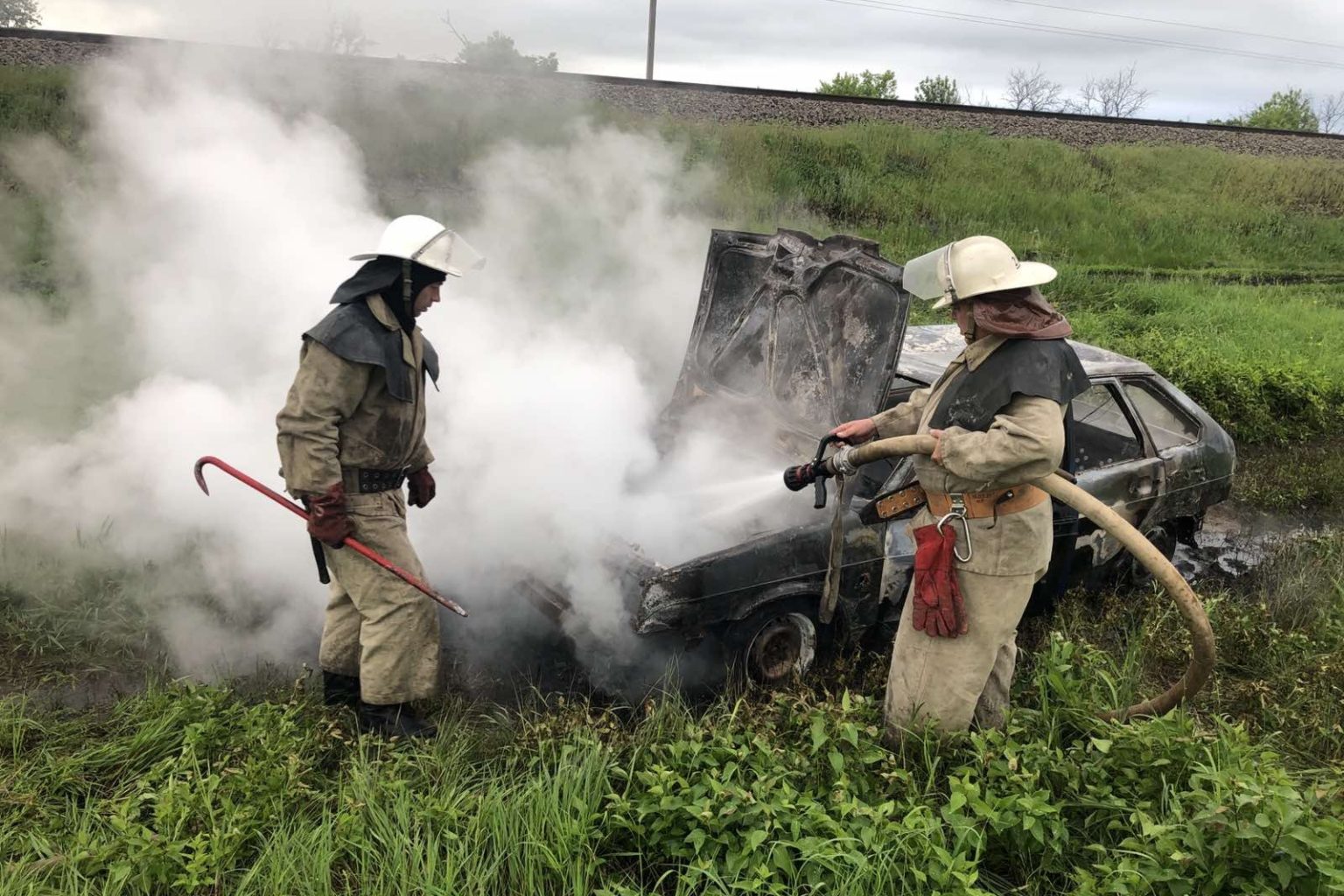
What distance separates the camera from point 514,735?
3098mm

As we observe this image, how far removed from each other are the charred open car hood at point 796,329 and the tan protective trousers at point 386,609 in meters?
2.00

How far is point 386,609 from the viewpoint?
322cm

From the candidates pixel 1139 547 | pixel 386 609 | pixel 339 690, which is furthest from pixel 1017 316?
pixel 339 690

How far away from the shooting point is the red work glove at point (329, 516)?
304 centimetres

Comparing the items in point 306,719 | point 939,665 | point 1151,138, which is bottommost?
point 306,719

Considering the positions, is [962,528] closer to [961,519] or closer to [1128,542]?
[961,519]

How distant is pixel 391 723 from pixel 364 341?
1.46 m

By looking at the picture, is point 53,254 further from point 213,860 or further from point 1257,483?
point 1257,483

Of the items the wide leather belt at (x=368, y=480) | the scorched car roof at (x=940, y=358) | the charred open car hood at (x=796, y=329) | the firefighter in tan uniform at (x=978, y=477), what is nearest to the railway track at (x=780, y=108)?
the charred open car hood at (x=796, y=329)

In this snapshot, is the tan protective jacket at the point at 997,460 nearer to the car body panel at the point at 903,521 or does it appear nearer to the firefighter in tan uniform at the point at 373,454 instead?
the car body panel at the point at 903,521

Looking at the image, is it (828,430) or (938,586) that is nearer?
(938,586)

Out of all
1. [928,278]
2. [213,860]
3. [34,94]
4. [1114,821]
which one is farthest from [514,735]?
[34,94]

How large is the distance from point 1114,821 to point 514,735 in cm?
197

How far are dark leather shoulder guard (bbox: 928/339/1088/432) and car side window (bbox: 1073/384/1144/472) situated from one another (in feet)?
5.52
